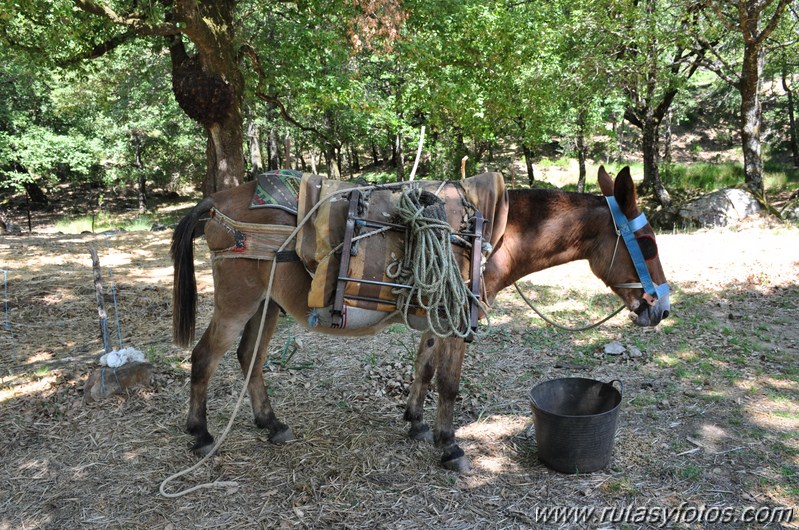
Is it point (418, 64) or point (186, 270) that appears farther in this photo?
point (418, 64)

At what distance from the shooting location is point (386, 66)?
15805mm

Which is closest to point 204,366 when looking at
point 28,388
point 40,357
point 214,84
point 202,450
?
point 202,450

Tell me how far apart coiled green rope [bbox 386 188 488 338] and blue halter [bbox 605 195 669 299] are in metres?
0.96

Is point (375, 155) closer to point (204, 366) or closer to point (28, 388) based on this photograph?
point (28, 388)

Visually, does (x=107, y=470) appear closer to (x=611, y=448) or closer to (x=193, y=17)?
(x=611, y=448)

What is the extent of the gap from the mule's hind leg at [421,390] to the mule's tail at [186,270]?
1.60m

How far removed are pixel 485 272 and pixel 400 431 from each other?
4.49ft

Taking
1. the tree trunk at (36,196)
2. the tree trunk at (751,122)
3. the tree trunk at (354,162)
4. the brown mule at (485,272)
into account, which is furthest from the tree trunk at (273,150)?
the brown mule at (485,272)

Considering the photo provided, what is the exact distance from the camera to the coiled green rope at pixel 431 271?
2.79 meters

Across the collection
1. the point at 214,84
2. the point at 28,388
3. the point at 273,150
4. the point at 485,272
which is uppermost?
the point at 273,150

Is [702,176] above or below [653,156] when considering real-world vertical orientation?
A: below

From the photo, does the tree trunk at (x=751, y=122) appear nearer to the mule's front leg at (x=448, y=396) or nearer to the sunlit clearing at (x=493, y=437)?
the sunlit clearing at (x=493, y=437)

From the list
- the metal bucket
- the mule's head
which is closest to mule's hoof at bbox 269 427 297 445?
the metal bucket

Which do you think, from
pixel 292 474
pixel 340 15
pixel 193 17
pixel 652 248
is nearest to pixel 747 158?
pixel 340 15
